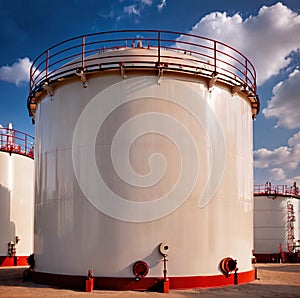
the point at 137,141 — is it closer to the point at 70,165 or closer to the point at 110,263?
the point at 70,165

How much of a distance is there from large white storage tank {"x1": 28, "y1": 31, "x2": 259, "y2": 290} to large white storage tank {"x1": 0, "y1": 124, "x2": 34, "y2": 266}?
866 centimetres

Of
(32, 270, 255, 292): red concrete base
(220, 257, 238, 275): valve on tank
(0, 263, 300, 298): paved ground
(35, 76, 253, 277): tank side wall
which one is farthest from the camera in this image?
(220, 257, 238, 275): valve on tank

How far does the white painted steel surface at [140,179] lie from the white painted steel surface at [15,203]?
899 cm

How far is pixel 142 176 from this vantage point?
11.9 metres

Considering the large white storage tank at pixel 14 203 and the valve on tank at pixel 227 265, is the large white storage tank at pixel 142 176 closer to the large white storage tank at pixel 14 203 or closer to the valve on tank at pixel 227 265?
the valve on tank at pixel 227 265

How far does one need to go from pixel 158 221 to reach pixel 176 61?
4913 mm

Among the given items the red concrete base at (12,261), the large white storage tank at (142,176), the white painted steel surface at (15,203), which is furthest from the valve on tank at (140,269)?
the white painted steel surface at (15,203)

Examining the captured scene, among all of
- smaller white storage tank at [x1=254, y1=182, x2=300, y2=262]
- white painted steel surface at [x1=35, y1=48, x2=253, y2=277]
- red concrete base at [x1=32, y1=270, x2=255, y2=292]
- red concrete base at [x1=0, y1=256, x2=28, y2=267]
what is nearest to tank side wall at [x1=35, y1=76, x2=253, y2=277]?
white painted steel surface at [x1=35, y1=48, x2=253, y2=277]

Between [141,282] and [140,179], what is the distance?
9.06 feet

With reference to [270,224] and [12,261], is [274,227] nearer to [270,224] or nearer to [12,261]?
[270,224]

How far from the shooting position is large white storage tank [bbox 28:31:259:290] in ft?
38.5

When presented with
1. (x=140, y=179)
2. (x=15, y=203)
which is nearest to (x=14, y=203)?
(x=15, y=203)

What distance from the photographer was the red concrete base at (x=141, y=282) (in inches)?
448

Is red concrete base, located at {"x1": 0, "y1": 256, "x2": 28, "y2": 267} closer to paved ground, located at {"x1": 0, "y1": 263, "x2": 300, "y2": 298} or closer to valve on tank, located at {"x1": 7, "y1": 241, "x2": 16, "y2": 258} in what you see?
valve on tank, located at {"x1": 7, "y1": 241, "x2": 16, "y2": 258}
